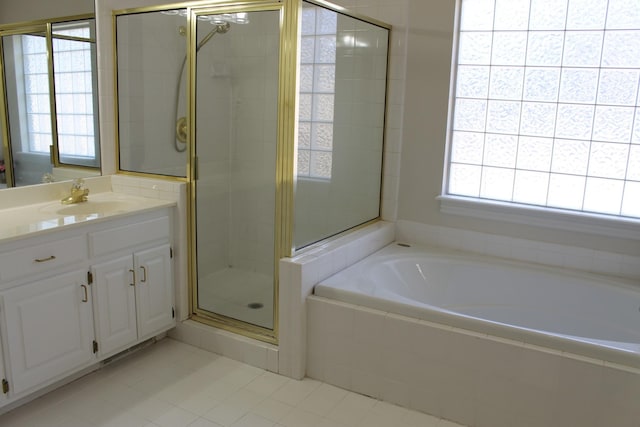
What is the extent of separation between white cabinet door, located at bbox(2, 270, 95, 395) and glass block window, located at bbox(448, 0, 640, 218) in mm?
2257

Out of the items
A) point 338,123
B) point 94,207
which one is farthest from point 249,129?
point 94,207

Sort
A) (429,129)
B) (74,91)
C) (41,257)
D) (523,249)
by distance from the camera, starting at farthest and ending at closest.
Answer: (429,129) < (523,249) < (74,91) < (41,257)

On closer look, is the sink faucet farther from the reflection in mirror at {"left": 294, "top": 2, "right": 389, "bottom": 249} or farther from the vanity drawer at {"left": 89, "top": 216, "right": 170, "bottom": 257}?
the reflection in mirror at {"left": 294, "top": 2, "right": 389, "bottom": 249}

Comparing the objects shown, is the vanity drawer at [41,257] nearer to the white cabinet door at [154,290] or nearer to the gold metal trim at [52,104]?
the white cabinet door at [154,290]

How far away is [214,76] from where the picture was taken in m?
3.01

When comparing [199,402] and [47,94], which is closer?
[199,402]

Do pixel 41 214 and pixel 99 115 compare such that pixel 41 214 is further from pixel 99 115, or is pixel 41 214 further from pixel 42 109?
pixel 99 115

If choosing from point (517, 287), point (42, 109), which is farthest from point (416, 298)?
point (42, 109)

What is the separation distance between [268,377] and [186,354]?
527 mm

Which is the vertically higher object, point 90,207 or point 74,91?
point 74,91

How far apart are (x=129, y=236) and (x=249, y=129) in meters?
0.93

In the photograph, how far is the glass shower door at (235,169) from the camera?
2842 millimetres

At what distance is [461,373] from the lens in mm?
2307

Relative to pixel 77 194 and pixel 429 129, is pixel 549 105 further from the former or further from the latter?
pixel 77 194
